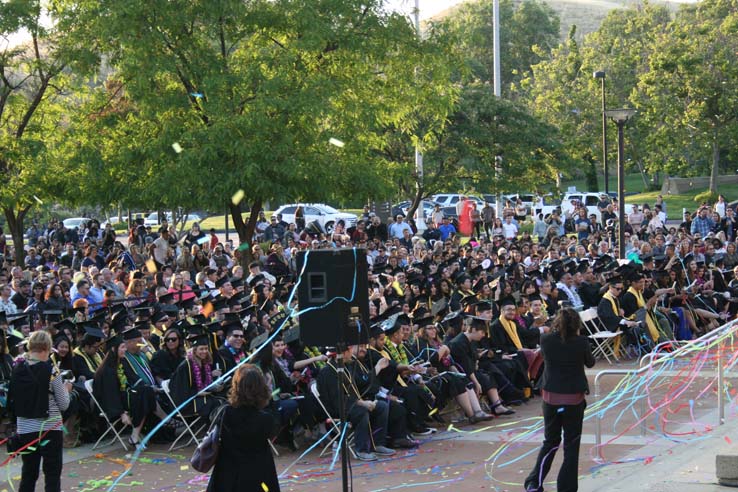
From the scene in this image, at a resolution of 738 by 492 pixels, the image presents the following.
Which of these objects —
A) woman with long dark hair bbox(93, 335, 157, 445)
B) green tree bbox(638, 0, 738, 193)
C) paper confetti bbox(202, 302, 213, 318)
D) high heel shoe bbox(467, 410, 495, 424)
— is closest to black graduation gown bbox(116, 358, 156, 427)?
woman with long dark hair bbox(93, 335, 157, 445)

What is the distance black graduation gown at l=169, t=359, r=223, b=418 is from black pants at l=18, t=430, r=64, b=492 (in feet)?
10.5

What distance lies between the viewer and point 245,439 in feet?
21.9

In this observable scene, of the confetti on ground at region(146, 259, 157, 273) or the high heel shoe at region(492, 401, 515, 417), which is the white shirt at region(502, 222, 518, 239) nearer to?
the confetti on ground at region(146, 259, 157, 273)

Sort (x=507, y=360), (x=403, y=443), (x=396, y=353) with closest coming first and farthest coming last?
(x=403, y=443) → (x=396, y=353) → (x=507, y=360)

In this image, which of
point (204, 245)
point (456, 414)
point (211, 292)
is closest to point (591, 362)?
point (456, 414)

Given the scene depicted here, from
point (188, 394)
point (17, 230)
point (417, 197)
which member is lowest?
point (188, 394)

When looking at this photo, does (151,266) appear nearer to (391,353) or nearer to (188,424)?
(391,353)

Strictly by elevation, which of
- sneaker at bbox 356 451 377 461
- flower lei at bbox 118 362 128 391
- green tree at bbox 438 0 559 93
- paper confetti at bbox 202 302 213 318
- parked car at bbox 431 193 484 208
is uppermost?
green tree at bbox 438 0 559 93

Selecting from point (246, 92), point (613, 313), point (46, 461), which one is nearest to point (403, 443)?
point (46, 461)

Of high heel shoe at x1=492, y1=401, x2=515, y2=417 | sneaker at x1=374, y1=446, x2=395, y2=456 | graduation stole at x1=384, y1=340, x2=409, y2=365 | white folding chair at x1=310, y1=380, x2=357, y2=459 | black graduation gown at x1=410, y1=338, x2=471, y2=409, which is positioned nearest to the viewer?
sneaker at x1=374, y1=446, x2=395, y2=456

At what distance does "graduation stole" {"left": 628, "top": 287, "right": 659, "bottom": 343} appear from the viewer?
1734 centimetres

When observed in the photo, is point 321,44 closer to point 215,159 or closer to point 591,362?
point 215,159

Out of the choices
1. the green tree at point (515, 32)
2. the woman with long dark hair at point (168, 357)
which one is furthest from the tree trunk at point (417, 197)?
the green tree at point (515, 32)

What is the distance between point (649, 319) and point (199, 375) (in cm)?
887
